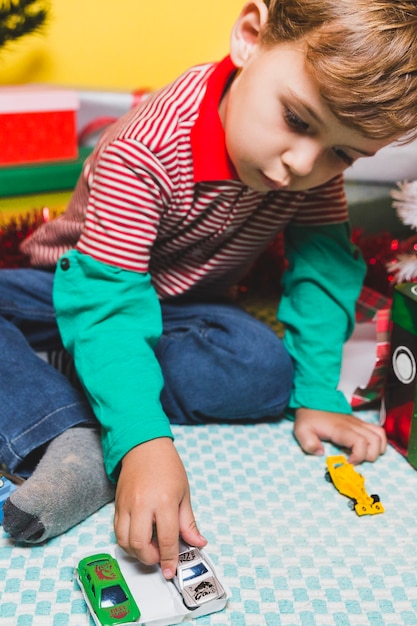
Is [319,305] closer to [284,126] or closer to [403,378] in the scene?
[403,378]

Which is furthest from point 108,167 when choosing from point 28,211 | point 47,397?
point 28,211

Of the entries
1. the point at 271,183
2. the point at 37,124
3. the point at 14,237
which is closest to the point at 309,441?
the point at 271,183

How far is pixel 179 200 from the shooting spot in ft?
2.49

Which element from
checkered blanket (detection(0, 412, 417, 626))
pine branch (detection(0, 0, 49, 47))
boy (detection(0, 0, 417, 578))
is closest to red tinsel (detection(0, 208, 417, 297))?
boy (detection(0, 0, 417, 578))

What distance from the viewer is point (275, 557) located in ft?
2.07

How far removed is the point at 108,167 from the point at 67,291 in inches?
5.0

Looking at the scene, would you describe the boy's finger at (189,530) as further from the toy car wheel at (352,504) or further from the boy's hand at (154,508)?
the toy car wheel at (352,504)

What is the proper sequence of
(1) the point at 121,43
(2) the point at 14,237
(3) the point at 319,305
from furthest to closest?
(1) the point at 121,43, (2) the point at 14,237, (3) the point at 319,305

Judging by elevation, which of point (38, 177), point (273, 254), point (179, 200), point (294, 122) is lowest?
point (273, 254)

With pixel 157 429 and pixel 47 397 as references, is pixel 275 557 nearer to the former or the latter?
pixel 157 429

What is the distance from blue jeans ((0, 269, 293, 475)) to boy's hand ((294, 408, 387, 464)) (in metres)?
0.04

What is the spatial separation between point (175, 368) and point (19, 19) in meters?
0.63

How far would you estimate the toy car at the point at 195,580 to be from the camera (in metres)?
0.56

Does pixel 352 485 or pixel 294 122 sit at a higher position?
pixel 294 122
